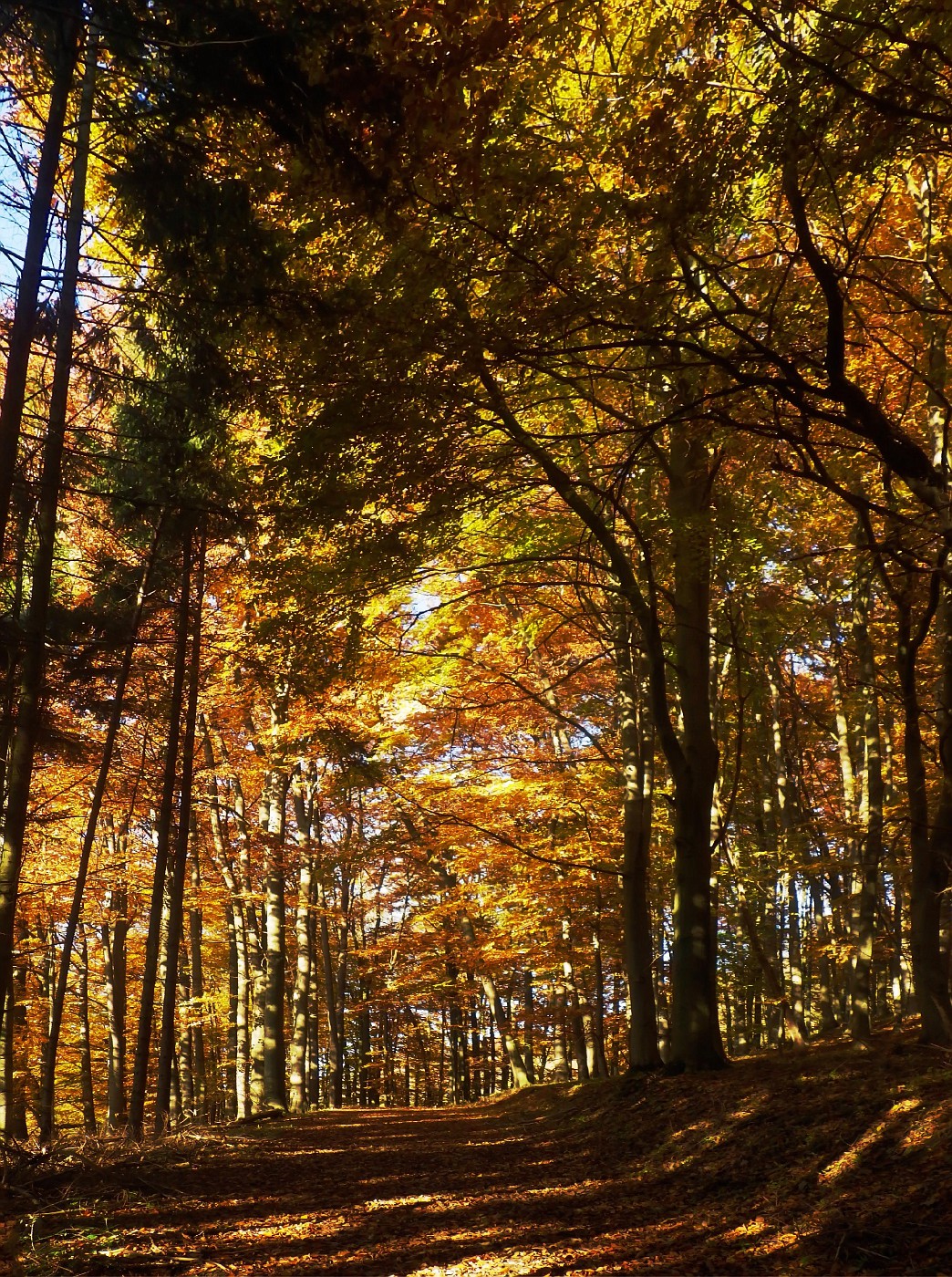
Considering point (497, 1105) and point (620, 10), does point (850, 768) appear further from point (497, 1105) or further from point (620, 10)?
point (620, 10)

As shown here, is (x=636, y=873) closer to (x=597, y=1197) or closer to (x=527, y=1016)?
(x=597, y=1197)

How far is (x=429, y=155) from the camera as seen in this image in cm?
475

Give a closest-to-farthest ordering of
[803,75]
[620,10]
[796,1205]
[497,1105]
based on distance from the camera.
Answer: [803,75] < [796,1205] < [620,10] < [497,1105]

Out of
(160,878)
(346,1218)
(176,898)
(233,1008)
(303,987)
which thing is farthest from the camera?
(233,1008)

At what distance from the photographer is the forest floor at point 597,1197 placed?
167 inches

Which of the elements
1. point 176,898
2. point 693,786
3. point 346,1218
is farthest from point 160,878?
point 693,786

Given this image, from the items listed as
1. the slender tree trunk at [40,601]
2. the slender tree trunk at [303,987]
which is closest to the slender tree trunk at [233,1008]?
the slender tree trunk at [303,987]

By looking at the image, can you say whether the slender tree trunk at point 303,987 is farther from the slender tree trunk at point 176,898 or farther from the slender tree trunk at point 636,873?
the slender tree trunk at point 636,873

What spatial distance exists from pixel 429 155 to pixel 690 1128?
694 cm

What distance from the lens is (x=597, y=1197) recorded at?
19.1ft

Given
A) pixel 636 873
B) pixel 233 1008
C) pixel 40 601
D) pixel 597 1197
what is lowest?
pixel 233 1008

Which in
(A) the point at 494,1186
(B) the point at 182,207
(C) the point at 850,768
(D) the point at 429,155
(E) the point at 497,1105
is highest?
(B) the point at 182,207

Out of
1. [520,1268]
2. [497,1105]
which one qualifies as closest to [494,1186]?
[520,1268]

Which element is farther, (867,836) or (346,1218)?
(867,836)
